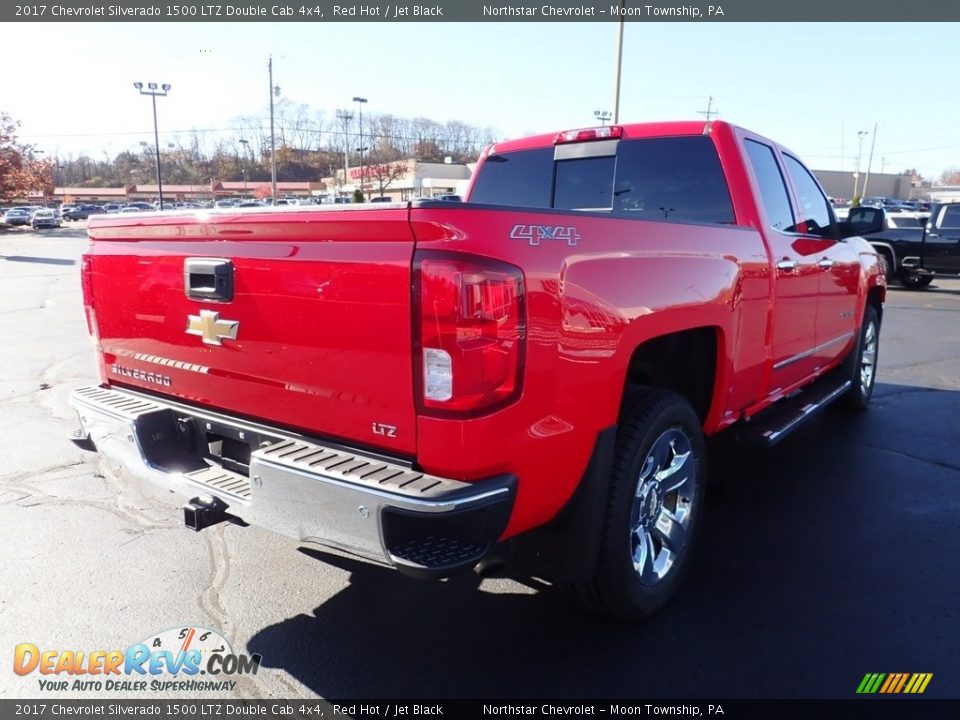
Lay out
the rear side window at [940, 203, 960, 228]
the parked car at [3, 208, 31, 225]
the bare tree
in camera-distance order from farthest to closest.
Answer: the parked car at [3, 208, 31, 225] → the bare tree → the rear side window at [940, 203, 960, 228]

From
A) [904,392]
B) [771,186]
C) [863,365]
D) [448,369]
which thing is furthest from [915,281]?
[448,369]

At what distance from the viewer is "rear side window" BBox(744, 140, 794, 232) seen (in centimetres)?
396

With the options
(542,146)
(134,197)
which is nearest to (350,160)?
(134,197)

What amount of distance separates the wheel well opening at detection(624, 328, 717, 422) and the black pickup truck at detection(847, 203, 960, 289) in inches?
520

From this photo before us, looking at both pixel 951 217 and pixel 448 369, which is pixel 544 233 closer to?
pixel 448 369

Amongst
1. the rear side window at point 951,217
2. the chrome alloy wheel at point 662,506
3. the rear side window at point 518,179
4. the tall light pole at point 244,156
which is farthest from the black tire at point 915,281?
the tall light pole at point 244,156

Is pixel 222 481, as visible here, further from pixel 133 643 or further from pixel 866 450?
→ pixel 866 450

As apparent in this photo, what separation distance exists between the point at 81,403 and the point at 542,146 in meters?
2.96

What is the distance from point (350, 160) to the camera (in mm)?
77875

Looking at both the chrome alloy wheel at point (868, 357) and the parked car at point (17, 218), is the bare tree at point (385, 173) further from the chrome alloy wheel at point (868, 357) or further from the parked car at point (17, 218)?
the chrome alloy wheel at point (868, 357)

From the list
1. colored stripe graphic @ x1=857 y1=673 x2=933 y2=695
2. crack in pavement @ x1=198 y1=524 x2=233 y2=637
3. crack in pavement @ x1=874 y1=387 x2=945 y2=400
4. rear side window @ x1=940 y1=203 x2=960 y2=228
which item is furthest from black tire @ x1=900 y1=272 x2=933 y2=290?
crack in pavement @ x1=198 y1=524 x2=233 y2=637

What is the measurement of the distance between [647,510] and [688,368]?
0.81 meters

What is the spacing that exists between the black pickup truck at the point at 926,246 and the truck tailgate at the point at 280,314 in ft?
49.1

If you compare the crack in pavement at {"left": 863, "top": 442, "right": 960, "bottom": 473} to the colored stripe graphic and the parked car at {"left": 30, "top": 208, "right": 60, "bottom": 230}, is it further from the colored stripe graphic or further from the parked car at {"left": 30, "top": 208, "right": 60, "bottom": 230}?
the parked car at {"left": 30, "top": 208, "right": 60, "bottom": 230}
